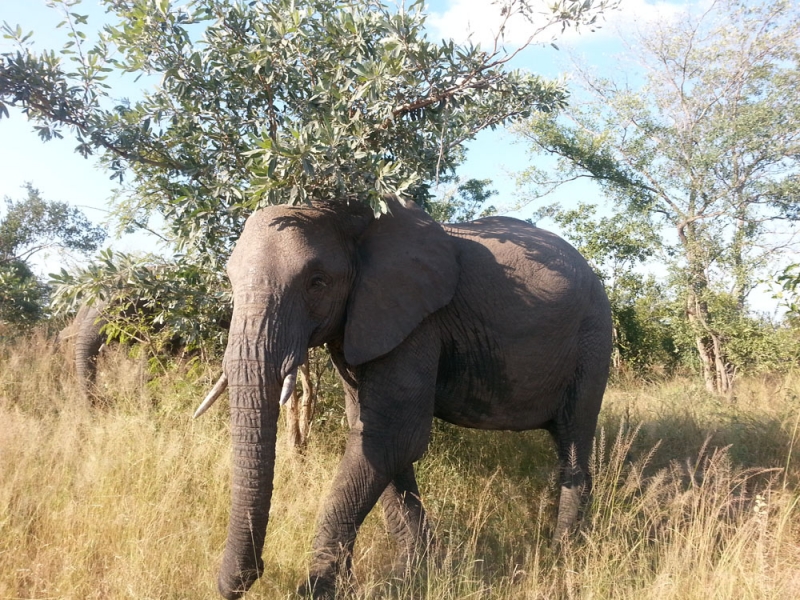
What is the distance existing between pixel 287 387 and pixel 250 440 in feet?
1.12

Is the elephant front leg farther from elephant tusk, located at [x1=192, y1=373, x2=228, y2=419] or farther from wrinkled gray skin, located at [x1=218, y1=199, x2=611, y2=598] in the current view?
elephant tusk, located at [x1=192, y1=373, x2=228, y2=419]

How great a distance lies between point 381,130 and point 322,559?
2.77m

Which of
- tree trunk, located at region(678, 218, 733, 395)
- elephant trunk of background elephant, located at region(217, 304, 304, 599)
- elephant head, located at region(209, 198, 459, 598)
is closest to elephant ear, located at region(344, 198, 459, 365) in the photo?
elephant head, located at region(209, 198, 459, 598)

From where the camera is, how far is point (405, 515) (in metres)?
4.43

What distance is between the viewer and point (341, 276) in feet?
12.3

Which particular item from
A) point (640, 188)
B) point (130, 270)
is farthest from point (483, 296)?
point (640, 188)

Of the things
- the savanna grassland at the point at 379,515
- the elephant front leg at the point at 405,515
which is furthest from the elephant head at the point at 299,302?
the elephant front leg at the point at 405,515

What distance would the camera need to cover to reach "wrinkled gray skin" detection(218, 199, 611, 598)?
3.26 m

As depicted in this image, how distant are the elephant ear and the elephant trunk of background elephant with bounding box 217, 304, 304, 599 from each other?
0.60 meters

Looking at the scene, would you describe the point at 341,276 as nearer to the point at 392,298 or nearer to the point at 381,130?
the point at 392,298

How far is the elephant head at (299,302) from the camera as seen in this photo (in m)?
3.22

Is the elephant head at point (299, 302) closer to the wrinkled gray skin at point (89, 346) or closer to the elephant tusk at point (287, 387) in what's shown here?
the elephant tusk at point (287, 387)

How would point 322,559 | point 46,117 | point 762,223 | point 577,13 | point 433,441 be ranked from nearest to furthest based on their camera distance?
point 322,559
point 577,13
point 46,117
point 433,441
point 762,223

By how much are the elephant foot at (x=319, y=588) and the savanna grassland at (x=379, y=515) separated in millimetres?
130
